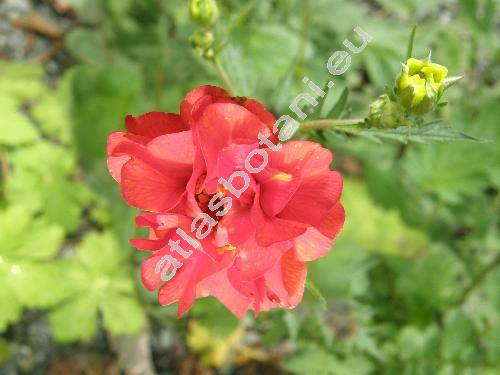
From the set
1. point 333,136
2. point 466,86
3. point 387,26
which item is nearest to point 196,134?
point 333,136

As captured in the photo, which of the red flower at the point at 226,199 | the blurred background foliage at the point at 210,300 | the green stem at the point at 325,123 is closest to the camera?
the red flower at the point at 226,199

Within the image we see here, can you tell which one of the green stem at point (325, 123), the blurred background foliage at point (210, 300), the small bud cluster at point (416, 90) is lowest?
the blurred background foliage at point (210, 300)

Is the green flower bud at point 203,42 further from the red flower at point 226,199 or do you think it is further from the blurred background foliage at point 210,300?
the blurred background foliage at point 210,300

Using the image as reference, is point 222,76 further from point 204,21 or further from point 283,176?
point 283,176

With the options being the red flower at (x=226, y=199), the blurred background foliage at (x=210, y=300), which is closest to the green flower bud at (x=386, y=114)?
the red flower at (x=226, y=199)

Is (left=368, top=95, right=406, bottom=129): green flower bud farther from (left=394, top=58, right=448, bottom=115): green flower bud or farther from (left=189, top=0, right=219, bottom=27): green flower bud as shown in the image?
(left=189, top=0, right=219, bottom=27): green flower bud
